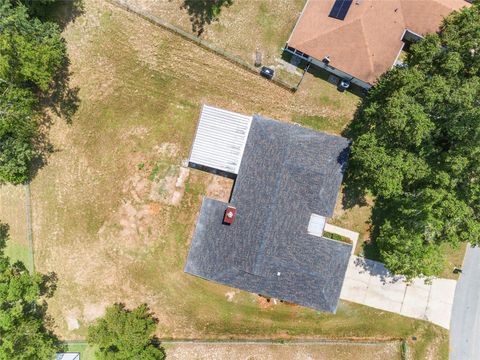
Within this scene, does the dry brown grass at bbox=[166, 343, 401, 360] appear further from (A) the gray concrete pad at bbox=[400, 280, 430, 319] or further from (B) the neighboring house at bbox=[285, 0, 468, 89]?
(B) the neighboring house at bbox=[285, 0, 468, 89]

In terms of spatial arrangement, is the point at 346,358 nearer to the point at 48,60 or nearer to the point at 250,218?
the point at 250,218

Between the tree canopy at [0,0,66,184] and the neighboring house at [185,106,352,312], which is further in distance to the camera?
the neighboring house at [185,106,352,312]

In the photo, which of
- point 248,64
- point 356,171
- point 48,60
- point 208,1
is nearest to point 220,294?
point 356,171

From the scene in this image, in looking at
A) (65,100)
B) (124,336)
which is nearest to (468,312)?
(124,336)

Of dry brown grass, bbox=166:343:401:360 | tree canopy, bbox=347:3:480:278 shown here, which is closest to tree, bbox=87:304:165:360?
dry brown grass, bbox=166:343:401:360

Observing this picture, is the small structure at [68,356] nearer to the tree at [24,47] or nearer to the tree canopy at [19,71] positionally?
the tree canopy at [19,71]

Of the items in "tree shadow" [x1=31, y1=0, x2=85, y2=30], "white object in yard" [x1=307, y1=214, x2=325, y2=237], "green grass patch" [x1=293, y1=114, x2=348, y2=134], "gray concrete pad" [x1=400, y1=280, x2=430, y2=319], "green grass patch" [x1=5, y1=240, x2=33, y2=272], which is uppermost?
"tree shadow" [x1=31, y1=0, x2=85, y2=30]
